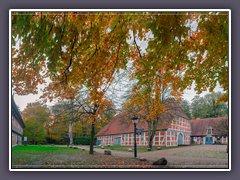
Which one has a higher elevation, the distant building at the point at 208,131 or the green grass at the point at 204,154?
the distant building at the point at 208,131

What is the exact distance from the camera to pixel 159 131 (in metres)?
3.43

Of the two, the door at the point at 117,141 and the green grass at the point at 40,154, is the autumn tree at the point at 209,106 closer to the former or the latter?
the door at the point at 117,141

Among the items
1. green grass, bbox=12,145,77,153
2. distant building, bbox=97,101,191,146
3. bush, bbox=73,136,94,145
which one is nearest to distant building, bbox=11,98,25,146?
green grass, bbox=12,145,77,153

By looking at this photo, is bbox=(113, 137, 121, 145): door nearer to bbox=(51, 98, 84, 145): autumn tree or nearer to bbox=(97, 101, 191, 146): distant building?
bbox=(97, 101, 191, 146): distant building

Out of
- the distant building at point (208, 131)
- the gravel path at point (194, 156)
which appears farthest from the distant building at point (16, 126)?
the distant building at point (208, 131)

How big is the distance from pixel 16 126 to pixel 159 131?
5.86ft

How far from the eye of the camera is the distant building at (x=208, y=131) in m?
3.34

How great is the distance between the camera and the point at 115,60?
3.49 metres

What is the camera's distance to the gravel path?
11.0ft

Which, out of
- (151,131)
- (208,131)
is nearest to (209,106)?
(208,131)

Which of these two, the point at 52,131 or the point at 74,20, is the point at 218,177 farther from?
A: the point at 74,20

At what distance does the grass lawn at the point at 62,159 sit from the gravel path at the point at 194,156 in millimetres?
106
